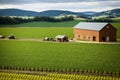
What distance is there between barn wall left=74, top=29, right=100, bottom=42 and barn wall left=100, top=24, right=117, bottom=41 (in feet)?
0.50

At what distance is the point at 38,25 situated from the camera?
12664 mm

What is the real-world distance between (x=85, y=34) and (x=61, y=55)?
0.97m

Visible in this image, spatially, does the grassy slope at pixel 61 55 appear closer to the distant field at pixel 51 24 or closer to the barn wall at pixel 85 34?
the barn wall at pixel 85 34

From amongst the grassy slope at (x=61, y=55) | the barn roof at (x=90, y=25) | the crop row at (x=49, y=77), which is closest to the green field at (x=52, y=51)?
the grassy slope at (x=61, y=55)

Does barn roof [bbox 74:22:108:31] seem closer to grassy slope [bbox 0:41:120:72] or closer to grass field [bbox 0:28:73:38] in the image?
grass field [bbox 0:28:73:38]

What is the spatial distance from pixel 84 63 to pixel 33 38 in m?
1.85

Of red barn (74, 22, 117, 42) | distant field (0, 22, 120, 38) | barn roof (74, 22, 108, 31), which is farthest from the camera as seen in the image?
distant field (0, 22, 120, 38)

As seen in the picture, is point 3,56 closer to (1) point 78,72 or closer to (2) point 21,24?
(2) point 21,24

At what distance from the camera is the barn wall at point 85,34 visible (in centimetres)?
1195

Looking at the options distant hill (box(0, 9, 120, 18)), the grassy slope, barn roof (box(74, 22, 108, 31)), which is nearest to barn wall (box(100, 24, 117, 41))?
barn roof (box(74, 22, 108, 31))

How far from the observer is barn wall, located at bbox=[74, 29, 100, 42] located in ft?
39.2

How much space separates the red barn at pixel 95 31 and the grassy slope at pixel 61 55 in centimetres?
22

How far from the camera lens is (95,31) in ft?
39.2

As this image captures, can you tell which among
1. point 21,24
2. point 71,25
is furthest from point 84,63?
point 21,24
